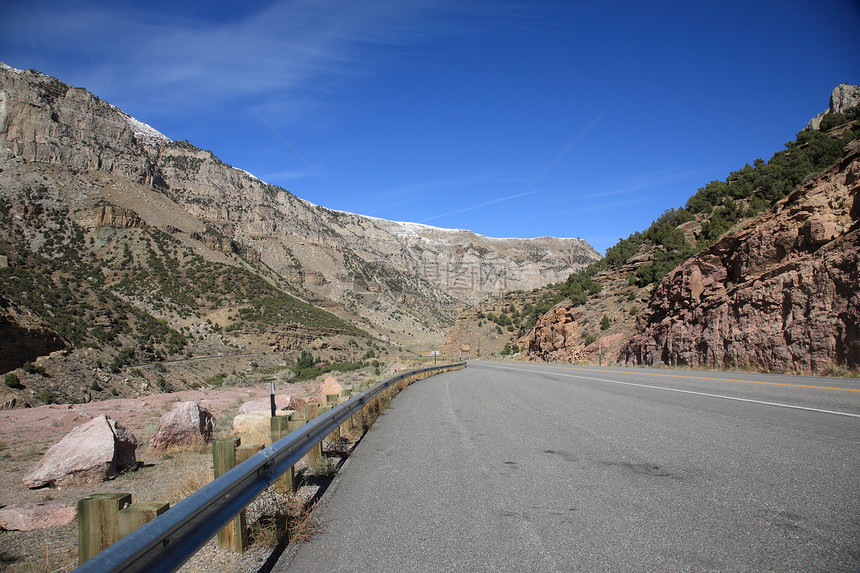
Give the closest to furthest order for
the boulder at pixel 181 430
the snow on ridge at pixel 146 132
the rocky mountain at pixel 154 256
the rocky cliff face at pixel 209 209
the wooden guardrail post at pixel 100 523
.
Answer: the wooden guardrail post at pixel 100 523 → the boulder at pixel 181 430 → the rocky mountain at pixel 154 256 → the rocky cliff face at pixel 209 209 → the snow on ridge at pixel 146 132

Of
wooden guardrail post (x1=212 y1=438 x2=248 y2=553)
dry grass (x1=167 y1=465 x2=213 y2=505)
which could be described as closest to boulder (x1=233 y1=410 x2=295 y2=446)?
dry grass (x1=167 y1=465 x2=213 y2=505)

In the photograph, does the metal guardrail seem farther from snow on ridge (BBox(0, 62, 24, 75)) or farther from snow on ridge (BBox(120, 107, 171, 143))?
snow on ridge (BBox(120, 107, 171, 143))

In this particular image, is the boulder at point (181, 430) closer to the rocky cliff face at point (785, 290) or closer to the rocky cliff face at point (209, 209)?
the rocky cliff face at point (785, 290)

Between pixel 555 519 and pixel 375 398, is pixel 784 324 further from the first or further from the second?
pixel 555 519

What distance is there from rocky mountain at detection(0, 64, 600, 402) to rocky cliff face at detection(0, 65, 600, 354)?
287 mm

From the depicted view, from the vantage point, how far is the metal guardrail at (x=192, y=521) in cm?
203

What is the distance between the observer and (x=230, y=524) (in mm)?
3494

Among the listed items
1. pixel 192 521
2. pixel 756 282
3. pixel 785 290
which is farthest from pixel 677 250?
pixel 192 521

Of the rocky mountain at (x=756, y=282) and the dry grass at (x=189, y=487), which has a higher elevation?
the rocky mountain at (x=756, y=282)

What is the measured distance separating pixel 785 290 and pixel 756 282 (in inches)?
79.6

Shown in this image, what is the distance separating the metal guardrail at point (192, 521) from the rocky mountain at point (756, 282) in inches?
715

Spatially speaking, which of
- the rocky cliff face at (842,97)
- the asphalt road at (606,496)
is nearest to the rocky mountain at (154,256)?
the asphalt road at (606,496)

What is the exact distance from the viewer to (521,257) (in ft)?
629

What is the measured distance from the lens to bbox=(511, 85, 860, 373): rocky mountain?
16.8 metres
